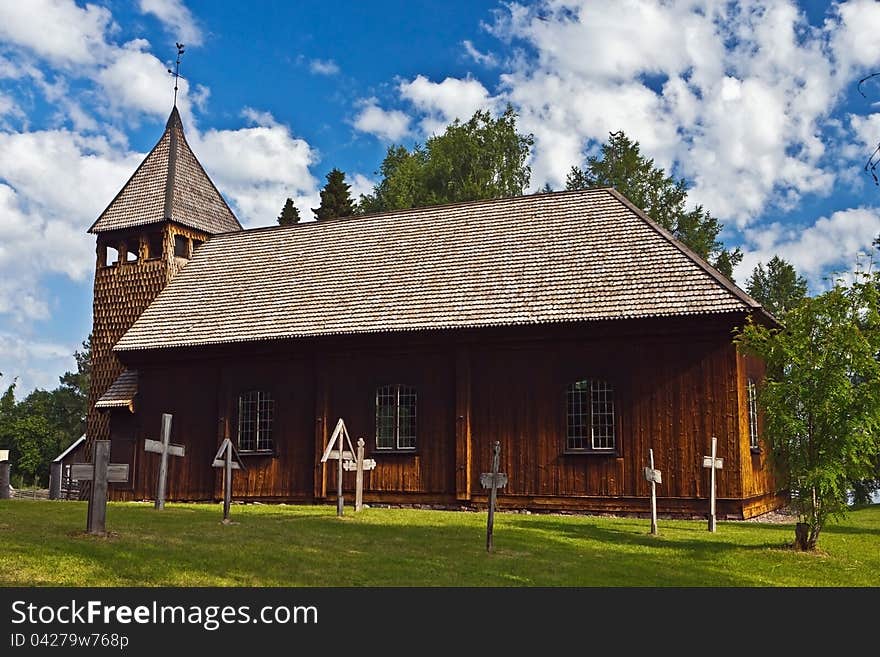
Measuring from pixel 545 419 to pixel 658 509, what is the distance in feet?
10.7

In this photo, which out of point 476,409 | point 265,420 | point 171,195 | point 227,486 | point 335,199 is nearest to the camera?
point 227,486

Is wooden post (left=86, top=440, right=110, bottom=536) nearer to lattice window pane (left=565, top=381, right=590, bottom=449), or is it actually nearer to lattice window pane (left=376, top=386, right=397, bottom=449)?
lattice window pane (left=376, top=386, right=397, bottom=449)

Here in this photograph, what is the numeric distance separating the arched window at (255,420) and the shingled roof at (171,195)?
8584 mm

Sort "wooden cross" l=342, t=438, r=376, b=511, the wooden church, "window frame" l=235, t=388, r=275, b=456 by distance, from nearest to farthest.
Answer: "wooden cross" l=342, t=438, r=376, b=511 < the wooden church < "window frame" l=235, t=388, r=275, b=456

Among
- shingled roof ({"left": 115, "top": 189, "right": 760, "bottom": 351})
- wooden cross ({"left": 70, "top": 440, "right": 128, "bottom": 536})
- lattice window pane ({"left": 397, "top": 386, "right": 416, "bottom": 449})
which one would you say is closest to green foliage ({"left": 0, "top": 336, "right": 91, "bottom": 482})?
shingled roof ({"left": 115, "top": 189, "right": 760, "bottom": 351})

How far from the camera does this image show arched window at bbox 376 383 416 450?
22656 mm

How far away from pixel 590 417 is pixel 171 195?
1730 centimetres

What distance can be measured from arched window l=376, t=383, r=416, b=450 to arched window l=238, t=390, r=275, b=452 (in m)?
3.24

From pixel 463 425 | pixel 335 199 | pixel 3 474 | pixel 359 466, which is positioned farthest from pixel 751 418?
pixel 335 199

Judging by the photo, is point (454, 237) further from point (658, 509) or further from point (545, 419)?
point (658, 509)

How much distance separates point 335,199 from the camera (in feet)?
154

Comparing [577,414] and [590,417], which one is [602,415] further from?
[577,414]

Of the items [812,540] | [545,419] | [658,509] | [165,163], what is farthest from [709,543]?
[165,163]
